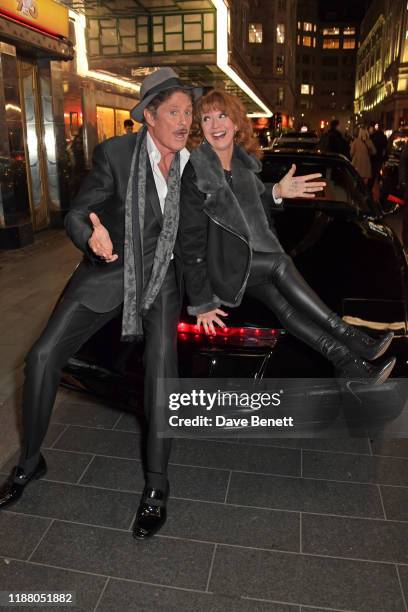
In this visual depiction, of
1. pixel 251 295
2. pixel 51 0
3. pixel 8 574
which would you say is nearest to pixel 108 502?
pixel 8 574

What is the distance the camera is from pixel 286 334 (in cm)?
305

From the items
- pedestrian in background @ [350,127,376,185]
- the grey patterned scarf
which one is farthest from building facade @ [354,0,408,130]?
the grey patterned scarf

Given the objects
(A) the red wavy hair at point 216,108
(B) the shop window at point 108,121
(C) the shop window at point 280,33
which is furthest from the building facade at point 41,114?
(C) the shop window at point 280,33

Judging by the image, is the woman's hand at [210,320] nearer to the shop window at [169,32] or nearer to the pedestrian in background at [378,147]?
the pedestrian in background at [378,147]

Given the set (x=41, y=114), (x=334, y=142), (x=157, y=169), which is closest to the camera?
(x=157, y=169)

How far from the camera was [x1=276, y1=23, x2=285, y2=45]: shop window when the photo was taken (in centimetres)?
8062

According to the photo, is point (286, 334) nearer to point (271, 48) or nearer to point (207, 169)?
point (207, 169)

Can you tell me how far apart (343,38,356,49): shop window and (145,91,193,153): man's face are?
173 metres

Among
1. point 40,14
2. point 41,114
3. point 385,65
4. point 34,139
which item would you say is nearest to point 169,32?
point 41,114

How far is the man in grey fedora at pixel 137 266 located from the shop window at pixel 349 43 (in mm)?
173347

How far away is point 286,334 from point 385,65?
10491 centimetres

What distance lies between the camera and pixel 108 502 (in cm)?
287

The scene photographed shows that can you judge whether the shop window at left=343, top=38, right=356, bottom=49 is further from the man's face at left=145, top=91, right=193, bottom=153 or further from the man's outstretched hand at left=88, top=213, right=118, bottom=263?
the man's outstretched hand at left=88, top=213, right=118, bottom=263

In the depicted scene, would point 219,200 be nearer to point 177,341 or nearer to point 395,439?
point 177,341
